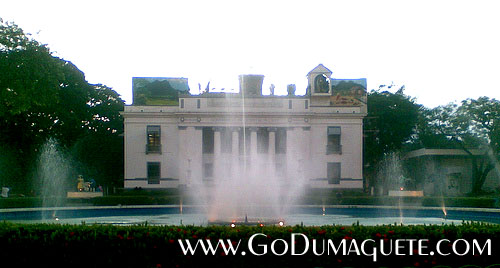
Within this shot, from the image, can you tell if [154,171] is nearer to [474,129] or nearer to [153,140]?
[153,140]

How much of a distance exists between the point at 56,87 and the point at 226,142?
1866 cm

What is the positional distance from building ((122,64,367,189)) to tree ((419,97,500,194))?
268 inches

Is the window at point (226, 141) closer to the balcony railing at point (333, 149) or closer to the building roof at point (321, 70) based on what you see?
the balcony railing at point (333, 149)

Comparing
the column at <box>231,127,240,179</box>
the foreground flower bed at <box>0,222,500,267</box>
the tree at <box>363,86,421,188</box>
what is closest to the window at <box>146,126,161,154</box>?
the column at <box>231,127,240,179</box>

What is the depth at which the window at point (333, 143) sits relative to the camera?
171 feet

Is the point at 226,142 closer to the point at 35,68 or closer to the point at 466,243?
the point at 35,68

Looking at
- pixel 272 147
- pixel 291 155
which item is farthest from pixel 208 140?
pixel 291 155

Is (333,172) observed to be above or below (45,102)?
below

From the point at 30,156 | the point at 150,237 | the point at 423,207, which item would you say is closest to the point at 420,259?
the point at 150,237

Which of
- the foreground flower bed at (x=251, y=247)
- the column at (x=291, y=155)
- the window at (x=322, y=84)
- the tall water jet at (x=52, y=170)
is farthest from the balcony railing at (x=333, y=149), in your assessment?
the foreground flower bed at (x=251, y=247)

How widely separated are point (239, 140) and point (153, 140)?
746 centimetres

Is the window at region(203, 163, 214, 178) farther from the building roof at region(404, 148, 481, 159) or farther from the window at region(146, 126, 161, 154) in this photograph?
the building roof at region(404, 148, 481, 159)

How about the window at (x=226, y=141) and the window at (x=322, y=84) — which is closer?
the window at (x=226, y=141)

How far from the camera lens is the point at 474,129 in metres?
46.5
